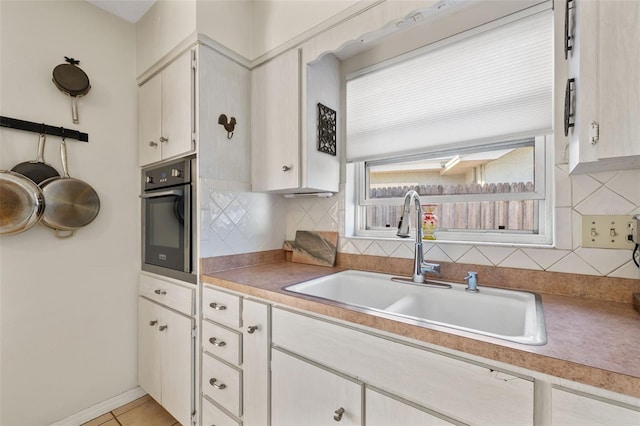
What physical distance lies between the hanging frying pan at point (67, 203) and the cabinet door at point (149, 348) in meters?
0.62

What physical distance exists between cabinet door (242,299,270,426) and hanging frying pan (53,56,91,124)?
156cm

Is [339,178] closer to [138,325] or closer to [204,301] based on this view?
[204,301]

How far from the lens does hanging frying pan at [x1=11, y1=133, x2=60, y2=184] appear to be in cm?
144

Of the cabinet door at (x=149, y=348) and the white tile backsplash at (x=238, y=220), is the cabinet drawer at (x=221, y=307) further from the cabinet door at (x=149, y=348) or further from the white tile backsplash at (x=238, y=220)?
the cabinet door at (x=149, y=348)

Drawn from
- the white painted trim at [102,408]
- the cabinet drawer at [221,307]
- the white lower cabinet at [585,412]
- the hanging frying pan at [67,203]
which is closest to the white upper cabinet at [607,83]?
the white lower cabinet at [585,412]

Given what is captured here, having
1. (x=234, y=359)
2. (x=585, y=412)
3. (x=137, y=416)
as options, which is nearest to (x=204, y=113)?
(x=234, y=359)

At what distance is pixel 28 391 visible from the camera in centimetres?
148

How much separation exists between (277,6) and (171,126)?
35.2 inches

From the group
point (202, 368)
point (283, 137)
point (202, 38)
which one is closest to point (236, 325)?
point (202, 368)

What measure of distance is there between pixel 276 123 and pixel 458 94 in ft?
3.14

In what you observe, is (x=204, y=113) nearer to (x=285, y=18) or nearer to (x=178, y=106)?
(x=178, y=106)

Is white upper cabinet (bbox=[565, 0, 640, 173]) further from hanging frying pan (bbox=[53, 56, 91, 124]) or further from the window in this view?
hanging frying pan (bbox=[53, 56, 91, 124])

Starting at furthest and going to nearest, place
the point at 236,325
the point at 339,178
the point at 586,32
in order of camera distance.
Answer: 1. the point at 339,178
2. the point at 236,325
3. the point at 586,32

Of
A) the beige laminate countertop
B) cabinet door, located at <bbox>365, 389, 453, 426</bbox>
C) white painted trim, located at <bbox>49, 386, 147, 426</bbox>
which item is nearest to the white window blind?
the beige laminate countertop
